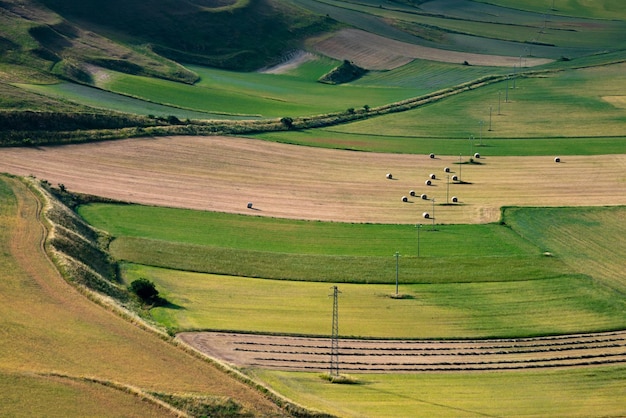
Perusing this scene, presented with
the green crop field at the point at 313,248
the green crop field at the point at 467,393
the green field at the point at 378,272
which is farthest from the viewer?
the green crop field at the point at 313,248

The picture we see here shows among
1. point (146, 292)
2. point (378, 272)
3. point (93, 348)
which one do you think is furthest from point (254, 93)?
point (93, 348)

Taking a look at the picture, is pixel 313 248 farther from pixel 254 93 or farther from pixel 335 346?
pixel 254 93

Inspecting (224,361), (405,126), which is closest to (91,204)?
(224,361)

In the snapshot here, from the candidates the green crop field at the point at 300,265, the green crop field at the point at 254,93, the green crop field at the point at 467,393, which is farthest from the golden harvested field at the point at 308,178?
the green crop field at the point at 467,393

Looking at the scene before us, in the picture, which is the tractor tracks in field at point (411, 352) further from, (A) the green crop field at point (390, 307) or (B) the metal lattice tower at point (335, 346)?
(A) the green crop field at point (390, 307)

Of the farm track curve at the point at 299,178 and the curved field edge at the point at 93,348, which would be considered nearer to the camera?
the curved field edge at the point at 93,348

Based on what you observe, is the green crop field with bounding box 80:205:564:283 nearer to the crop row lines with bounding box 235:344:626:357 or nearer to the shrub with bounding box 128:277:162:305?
the shrub with bounding box 128:277:162:305
